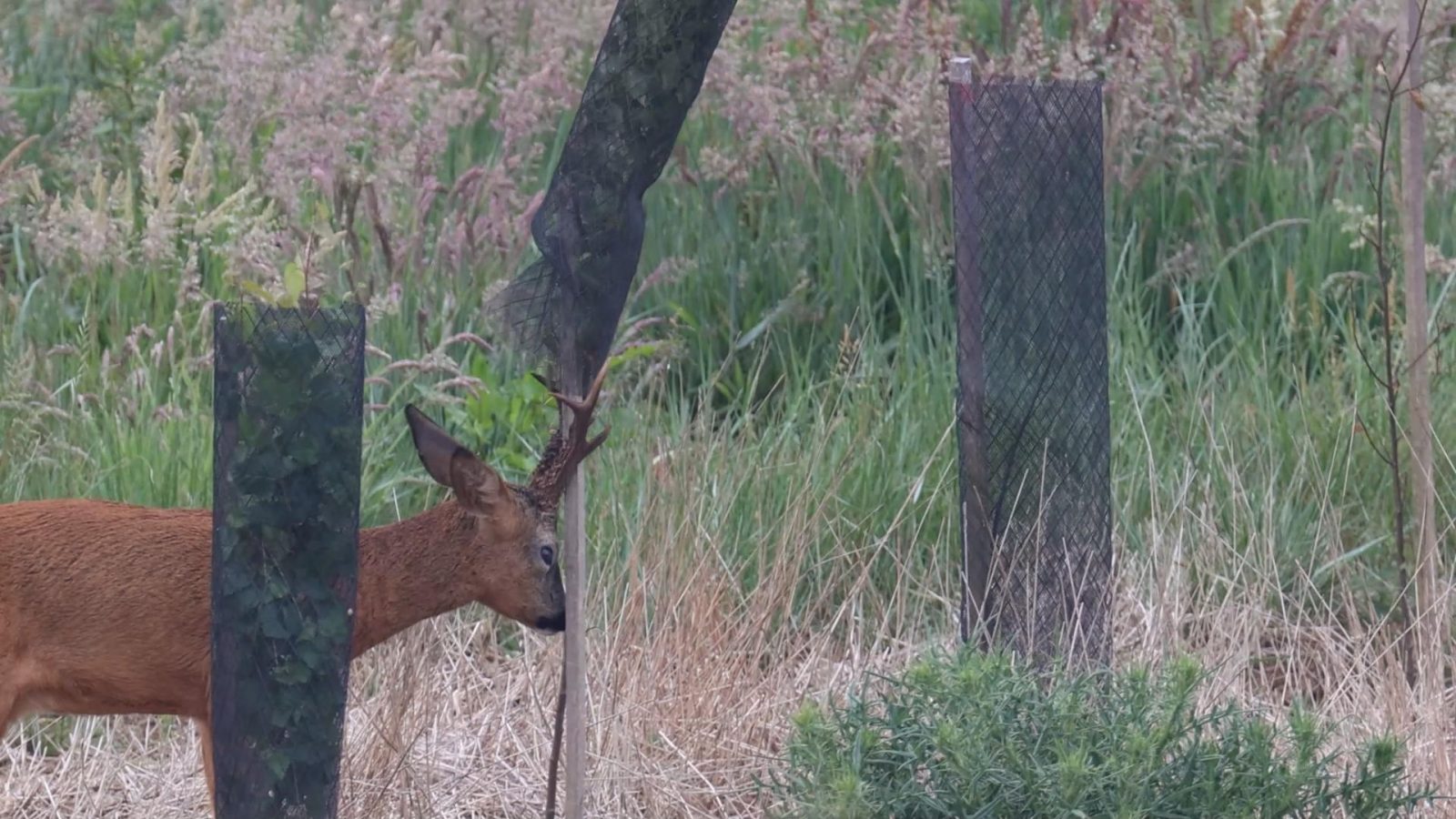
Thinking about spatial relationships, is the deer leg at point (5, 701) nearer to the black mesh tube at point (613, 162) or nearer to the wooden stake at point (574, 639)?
the wooden stake at point (574, 639)

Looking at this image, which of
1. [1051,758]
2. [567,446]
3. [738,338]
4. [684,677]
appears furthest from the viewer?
[738,338]

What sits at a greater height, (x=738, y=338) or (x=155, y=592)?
(x=155, y=592)

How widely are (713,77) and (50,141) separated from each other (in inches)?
117

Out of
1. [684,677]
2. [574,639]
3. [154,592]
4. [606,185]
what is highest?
[606,185]

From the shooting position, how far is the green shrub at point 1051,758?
3.31 meters

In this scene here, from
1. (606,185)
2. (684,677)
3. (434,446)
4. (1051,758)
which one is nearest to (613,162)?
→ (606,185)

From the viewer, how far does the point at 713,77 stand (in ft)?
23.9

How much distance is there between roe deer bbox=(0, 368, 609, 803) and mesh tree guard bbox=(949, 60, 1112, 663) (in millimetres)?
953

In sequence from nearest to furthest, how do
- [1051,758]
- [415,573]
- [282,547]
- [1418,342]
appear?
1. [282,547]
2. [1051,758]
3. [415,573]
4. [1418,342]

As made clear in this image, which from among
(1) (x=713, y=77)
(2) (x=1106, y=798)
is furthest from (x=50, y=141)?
(2) (x=1106, y=798)

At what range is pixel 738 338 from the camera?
275 inches

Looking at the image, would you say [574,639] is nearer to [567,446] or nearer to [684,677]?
[567,446]

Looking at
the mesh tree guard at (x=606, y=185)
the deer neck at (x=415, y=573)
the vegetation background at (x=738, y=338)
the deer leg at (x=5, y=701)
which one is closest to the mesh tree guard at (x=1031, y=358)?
the vegetation background at (x=738, y=338)

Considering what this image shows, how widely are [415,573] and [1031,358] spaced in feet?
4.61
